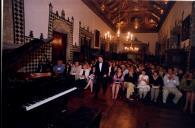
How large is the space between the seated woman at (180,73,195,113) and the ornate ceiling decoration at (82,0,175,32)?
11.9ft

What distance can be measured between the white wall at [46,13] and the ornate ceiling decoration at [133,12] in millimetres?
748

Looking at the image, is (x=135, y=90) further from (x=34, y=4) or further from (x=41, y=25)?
(x=34, y=4)

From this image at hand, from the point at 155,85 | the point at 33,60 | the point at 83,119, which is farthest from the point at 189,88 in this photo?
the point at 33,60

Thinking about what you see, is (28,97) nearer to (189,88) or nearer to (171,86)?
(189,88)

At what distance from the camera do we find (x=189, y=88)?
5629mm

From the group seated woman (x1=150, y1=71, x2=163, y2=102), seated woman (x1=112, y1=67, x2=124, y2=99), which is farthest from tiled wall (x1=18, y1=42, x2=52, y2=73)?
seated woman (x1=150, y1=71, x2=163, y2=102)

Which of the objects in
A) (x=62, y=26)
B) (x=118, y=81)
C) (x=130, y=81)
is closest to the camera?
(x=118, y=81)

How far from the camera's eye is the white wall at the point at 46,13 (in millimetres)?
5918

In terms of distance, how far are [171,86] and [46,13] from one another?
5014 mm

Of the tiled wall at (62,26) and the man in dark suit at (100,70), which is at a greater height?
the tiled wall at (62,26)

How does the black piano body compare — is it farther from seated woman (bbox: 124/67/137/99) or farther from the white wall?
seated woman (bbox: 124/67/137/99)

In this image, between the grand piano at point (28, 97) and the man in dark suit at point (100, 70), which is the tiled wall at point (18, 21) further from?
the man in dark suit at point (100, 70)

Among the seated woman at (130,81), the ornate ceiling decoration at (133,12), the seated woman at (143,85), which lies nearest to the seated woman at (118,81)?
the seated woman at (130,81)

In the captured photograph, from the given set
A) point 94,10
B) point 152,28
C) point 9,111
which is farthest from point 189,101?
point 152,28
